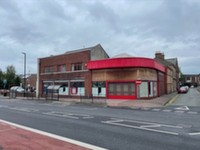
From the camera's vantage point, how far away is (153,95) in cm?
3616

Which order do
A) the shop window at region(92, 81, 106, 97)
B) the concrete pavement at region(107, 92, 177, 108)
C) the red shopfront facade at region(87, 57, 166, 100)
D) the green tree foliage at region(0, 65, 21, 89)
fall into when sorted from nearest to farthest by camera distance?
the concrete pavement at region(107, 92, 177, 108) → the red shopfront facade at region(87, 57, 166, 100) → the shop window at region(92, 81, 106, 97) → the green tree foliage at region(0, 65, 21, 89)

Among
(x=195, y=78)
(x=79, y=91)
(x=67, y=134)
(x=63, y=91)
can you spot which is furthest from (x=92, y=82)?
(x=195, y=78)

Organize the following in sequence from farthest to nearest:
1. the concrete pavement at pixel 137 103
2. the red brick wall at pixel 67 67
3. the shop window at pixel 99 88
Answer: the red brick wall at pixel 67 67, the shop window at pixel 99 88, the concrete pavement at pixel 137 103

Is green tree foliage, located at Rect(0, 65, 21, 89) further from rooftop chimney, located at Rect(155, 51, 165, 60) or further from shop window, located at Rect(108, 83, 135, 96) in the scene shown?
shop window, located at Rect(108, 83, 135, 96)

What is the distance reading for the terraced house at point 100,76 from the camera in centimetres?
3277

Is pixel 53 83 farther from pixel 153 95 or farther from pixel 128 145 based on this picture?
pixel 128 145

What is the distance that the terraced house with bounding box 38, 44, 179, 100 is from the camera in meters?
32.8

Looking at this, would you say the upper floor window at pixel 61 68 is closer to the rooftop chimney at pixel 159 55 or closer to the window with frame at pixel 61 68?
the window with frame at pixel 61 68

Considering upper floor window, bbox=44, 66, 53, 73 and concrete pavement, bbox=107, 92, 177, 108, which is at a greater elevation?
upper floor window, bbox=44, 66, 53, 73

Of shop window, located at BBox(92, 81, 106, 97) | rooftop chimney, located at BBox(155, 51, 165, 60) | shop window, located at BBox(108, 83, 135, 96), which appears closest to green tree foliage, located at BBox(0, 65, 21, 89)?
rooftop chimney, located at BBox(155, 51, 165, 60)

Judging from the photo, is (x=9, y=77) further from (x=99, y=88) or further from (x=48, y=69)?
(x=99, y=88)

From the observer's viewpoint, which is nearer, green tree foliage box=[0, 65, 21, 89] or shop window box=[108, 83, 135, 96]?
shop window box=[108, 83, 135, 96]

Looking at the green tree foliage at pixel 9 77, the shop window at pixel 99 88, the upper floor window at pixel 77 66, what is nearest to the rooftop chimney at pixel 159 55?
the upper floor window at pixel 77 66

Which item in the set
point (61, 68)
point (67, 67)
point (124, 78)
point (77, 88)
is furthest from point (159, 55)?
point (124, 78)
